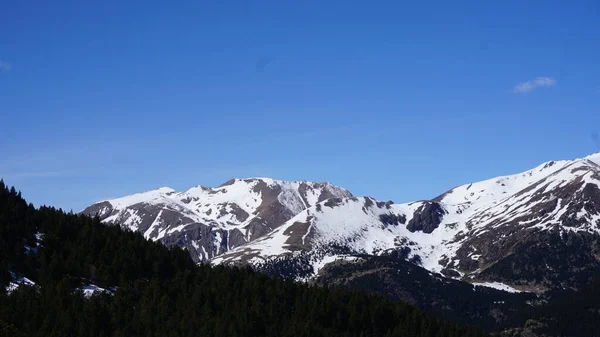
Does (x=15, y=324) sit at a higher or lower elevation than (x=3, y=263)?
lower

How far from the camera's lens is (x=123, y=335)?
176 m

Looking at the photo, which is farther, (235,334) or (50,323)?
(235,334)

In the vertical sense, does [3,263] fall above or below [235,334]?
above

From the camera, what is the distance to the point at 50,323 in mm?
167625

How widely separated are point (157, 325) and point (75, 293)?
2113cm

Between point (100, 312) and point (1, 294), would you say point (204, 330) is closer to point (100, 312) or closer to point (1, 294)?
point (100, 312)

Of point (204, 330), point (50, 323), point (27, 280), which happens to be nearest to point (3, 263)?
point (27, 280)

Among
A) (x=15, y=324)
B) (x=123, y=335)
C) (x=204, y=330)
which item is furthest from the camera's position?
(x=204, y=330)

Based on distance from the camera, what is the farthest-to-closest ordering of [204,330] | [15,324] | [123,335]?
[204,330], [123,335], [15,324]

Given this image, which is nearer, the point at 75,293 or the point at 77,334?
the point at 77,334

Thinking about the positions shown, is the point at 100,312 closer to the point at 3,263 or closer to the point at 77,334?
the point at 77,334

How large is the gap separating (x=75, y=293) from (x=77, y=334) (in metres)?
18.6

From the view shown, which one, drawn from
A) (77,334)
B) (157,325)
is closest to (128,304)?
(157,325)

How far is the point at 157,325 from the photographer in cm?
18638
